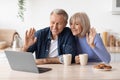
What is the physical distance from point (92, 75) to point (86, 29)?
1.90 ft

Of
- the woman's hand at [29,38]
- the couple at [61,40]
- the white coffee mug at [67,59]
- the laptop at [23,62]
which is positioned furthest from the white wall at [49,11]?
the laptop at [23,62]

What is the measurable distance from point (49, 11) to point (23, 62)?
200 cm

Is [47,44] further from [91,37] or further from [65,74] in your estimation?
[65,74]

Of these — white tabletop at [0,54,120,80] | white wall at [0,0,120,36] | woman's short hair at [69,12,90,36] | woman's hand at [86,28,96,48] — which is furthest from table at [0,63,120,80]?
white wall at [0,0,120,36]

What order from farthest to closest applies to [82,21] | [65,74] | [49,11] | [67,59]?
[49,11] < [82,21] < [67,59] < [65,74]

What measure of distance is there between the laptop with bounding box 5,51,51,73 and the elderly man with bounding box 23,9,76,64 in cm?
32

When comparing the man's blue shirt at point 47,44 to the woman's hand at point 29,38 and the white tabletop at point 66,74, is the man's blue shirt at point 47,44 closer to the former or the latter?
the woman's hand at point 29,38

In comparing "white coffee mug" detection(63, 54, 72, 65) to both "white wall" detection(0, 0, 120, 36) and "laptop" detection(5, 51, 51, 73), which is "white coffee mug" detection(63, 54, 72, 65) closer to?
"laptop" detection(5, 51, 51, 73)

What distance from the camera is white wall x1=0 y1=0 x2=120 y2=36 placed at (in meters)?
3.71

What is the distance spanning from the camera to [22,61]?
181cm

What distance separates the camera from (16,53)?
5.92 ft

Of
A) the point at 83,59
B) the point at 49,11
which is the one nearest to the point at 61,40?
the point at 83,59

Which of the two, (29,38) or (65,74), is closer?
(65,74)

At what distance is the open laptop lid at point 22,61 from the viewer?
1771mm
